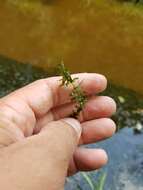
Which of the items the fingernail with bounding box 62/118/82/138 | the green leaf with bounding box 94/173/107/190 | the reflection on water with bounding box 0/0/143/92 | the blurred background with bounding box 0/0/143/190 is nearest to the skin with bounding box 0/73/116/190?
the fingernail with bounding box 62/118/82/138

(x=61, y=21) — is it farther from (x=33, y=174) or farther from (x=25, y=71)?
(x=33, y=174)

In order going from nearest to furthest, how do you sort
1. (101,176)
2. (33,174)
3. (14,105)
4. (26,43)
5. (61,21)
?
(33,174) → (14,105) → (101,176) → (26,43) → (61,21)

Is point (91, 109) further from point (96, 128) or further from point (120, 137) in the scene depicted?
point (120, 137)

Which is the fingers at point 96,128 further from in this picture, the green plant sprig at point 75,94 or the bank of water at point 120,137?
the bank of water at point 120,137

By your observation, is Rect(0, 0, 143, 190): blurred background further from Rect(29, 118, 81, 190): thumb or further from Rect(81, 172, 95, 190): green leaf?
Rect(29, 118, 81, 190): thumb

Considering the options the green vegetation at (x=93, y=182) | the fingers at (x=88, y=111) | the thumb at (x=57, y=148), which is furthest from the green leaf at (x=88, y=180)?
the thumb at (x=57, y=148)

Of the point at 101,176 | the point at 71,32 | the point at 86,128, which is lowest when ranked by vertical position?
the point at 101,176

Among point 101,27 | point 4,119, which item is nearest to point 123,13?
point 101,27

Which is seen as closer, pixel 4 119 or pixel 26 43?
pixel 4 119
